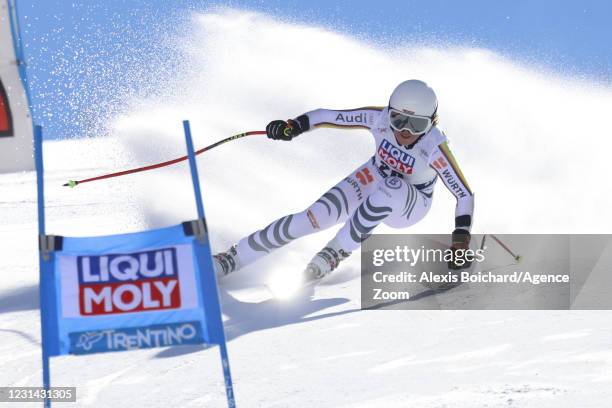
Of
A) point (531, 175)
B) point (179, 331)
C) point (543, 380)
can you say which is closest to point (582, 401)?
point (543, 380)

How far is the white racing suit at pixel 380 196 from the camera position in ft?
19.3

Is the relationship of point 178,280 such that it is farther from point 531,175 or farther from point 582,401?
point 531,175

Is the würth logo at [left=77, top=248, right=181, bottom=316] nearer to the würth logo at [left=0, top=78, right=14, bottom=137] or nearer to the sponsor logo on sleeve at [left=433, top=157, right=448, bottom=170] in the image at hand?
the würth logo at [left=0, top=78, right=14, bottom=137]

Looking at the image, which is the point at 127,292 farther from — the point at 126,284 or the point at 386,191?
the point at 386,191

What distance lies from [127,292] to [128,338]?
167 millimetres

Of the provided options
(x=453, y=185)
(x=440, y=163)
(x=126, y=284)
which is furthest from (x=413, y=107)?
(x=126, y=284)

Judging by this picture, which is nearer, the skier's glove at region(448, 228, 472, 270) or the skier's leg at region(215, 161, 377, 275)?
the skier's glove at region(448, 228, 472, 270)

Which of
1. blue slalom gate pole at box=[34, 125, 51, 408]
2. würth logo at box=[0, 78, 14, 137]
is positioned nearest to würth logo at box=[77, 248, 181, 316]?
blue slalom gate pole at box=[34, 125, 51, 408]

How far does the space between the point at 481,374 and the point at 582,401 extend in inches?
22.7

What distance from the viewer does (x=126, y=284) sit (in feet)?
10.6

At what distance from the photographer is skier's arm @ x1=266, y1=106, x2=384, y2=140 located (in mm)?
6281

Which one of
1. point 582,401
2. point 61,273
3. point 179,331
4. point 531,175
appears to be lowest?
point 582,401

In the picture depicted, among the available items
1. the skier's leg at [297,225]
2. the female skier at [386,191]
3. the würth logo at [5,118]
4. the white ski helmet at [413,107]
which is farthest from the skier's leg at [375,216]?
the würth logo at [5,118]

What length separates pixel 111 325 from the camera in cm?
323
